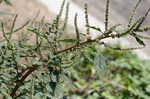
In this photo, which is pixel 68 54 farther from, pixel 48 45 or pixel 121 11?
pixel 121 11

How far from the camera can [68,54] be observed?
2.09 m

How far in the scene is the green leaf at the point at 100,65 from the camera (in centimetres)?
185

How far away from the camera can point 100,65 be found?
1.87 meters

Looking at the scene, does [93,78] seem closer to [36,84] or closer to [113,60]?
[113,60]

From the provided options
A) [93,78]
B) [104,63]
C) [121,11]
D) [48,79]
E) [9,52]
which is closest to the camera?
[104,63]

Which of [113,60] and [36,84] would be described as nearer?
[36,84]

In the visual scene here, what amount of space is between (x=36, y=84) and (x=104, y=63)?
0.42m

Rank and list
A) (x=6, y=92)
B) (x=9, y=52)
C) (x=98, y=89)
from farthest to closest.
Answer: (x=98, y=89)
(x=9, y=52)
(x=6, y=92)

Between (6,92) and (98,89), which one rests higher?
(6,92)

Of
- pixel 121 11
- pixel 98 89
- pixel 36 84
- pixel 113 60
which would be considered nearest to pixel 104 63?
pixel 36 84

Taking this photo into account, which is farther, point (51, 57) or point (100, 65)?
point (51, 57)

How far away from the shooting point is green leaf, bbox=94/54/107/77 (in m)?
1.85

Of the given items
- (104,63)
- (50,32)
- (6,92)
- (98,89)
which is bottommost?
(98,89)

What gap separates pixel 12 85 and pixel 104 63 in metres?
0.64
